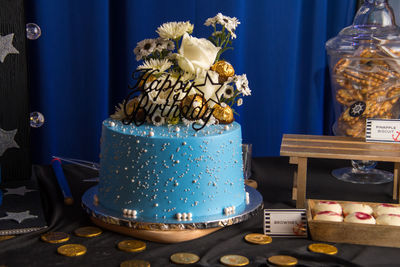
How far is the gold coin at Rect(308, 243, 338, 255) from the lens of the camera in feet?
3.34

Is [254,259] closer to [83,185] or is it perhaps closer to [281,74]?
[83,185]

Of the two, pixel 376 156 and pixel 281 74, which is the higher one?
pixel 281 74

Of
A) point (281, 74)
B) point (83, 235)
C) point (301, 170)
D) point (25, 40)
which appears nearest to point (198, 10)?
point (281, 74)

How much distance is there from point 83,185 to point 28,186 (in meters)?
0.15

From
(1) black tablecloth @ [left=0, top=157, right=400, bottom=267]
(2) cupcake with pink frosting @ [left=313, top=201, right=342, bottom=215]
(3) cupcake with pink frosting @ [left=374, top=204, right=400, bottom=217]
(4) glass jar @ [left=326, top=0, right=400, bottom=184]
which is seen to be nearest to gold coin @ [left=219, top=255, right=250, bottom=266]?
(1) black tablecloth @ [left=0, top=157, right=400, bottom=267]

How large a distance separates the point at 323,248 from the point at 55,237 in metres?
0.54

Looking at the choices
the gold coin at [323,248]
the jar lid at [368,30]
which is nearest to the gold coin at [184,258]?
the gold coin at [323,248]

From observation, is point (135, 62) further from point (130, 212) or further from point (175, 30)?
point (130, 212)

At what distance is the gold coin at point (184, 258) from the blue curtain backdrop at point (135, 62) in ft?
2.73

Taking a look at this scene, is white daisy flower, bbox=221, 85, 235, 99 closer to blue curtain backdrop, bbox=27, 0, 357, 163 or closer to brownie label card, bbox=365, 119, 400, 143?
brownie label card, bbox=365, 119, 400, 143

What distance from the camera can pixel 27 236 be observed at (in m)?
1.06

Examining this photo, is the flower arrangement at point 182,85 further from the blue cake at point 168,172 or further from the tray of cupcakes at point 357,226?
the tray of cupcakes at point 357,226

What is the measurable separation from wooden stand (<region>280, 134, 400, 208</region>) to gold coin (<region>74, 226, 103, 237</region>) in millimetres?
479

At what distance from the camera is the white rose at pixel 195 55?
1.15 meters
